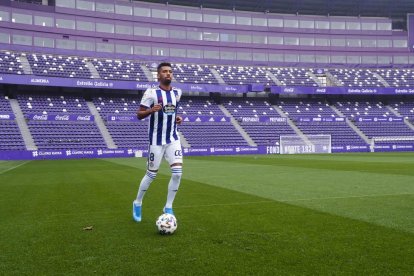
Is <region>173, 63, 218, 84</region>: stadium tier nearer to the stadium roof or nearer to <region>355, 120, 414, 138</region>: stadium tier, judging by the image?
the stadium roof

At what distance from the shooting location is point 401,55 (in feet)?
230

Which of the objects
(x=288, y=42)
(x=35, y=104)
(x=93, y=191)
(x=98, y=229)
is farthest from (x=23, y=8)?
(x=98, y=229)

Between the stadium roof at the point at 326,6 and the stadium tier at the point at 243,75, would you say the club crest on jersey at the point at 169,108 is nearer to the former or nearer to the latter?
the stadium tier at the point at 243,75

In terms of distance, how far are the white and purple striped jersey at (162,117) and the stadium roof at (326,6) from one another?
59900 mm

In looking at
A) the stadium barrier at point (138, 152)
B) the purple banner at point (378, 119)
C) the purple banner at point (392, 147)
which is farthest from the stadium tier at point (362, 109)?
the stadium barrier at point (138, 152)

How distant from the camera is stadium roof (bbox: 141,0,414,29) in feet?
214

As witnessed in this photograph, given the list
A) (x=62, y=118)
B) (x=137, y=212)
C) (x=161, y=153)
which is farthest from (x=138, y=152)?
(x=161, y=153)

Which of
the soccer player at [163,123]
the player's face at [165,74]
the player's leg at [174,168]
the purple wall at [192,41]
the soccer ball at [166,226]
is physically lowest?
the soccer ball at [166,226]

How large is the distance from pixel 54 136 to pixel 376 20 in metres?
56.3

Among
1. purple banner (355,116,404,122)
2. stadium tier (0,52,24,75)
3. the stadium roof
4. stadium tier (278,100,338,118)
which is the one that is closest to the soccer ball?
stadium tier (0,52,24,75)

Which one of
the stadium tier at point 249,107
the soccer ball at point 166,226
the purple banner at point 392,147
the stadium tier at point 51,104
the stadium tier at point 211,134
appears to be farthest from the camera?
the stadium tier at point 249,107

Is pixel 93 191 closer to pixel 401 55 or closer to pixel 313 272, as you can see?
pixel 313 272

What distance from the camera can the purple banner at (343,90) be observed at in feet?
196

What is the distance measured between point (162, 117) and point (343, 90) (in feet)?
191
